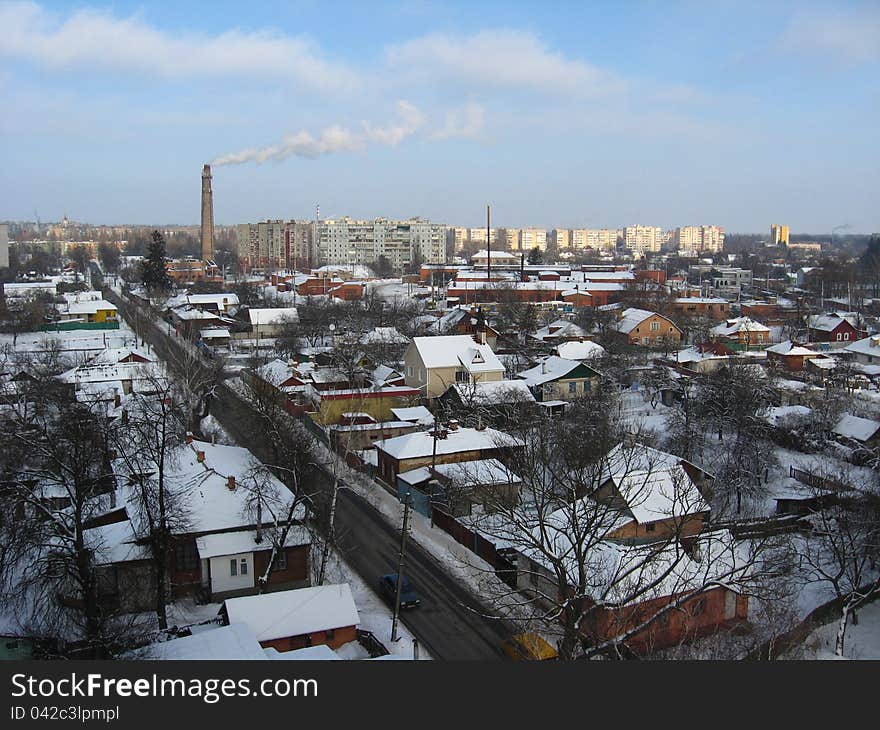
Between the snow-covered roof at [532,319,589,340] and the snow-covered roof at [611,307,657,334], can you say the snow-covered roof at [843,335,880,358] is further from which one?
the snow-covered roof at [532,319,589,340]

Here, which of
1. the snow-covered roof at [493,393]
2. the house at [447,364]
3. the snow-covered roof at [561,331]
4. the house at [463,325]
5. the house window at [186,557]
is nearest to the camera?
the house window at [186,557]

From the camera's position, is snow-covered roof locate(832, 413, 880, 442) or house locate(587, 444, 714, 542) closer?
house locate(587, 444, 714, 542)

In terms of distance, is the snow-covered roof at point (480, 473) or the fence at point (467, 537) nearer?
the fence at point (467, 537)

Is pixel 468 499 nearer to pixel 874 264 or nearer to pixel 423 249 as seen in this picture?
pixel 874 264

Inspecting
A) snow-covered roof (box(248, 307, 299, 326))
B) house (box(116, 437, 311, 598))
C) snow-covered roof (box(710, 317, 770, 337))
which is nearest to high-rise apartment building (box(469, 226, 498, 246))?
snow-covered roof (box(248, 307, 299, 326))

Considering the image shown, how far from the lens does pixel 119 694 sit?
2.76m

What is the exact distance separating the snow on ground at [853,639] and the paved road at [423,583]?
9.88ft

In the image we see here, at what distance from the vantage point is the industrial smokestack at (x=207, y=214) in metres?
54.3

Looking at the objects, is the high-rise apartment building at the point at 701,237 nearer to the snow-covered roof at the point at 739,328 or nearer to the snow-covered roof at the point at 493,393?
the snow-covered roof at the point at 739,328

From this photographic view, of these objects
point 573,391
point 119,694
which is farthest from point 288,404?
point 119,694

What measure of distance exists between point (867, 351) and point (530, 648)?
64.5 ft

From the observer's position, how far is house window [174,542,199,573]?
380 inches

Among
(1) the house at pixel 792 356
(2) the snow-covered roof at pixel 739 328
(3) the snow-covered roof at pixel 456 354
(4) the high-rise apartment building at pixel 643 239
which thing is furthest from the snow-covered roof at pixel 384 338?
(4) the high-rise apartment building at pixel 643 239

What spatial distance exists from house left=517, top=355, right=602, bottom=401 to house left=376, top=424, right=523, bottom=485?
18.1 ft
